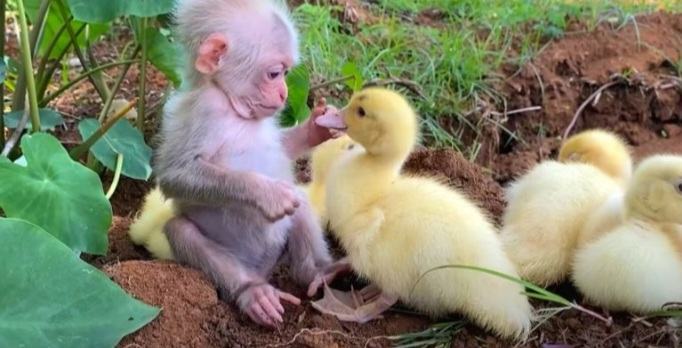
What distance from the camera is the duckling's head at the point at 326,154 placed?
278 cm

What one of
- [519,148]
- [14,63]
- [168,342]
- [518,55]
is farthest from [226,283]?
[518,55]

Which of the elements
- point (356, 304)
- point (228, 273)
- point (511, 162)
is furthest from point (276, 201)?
point (511, 162)

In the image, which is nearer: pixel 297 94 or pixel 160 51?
pixel 160 51

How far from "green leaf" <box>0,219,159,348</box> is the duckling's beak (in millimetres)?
799

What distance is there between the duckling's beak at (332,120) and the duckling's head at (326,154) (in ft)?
0.60

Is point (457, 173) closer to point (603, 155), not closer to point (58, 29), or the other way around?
point (603, 155)

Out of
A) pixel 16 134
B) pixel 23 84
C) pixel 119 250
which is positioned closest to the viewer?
pixel 119 250

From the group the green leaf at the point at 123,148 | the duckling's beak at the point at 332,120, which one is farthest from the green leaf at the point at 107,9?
the duckling's beak at the point at 332,120

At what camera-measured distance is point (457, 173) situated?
309cm

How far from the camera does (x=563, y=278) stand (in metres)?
2.55

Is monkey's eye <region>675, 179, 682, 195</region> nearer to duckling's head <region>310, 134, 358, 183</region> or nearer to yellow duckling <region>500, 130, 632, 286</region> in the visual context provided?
yellow duckling <region>500, 130, 632, 286</region>

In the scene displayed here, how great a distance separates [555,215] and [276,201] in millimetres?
812

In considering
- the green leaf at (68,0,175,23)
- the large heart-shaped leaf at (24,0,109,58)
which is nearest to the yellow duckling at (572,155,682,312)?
the green leaf at (68,0,175,23)

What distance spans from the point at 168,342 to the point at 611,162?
1509 mm
